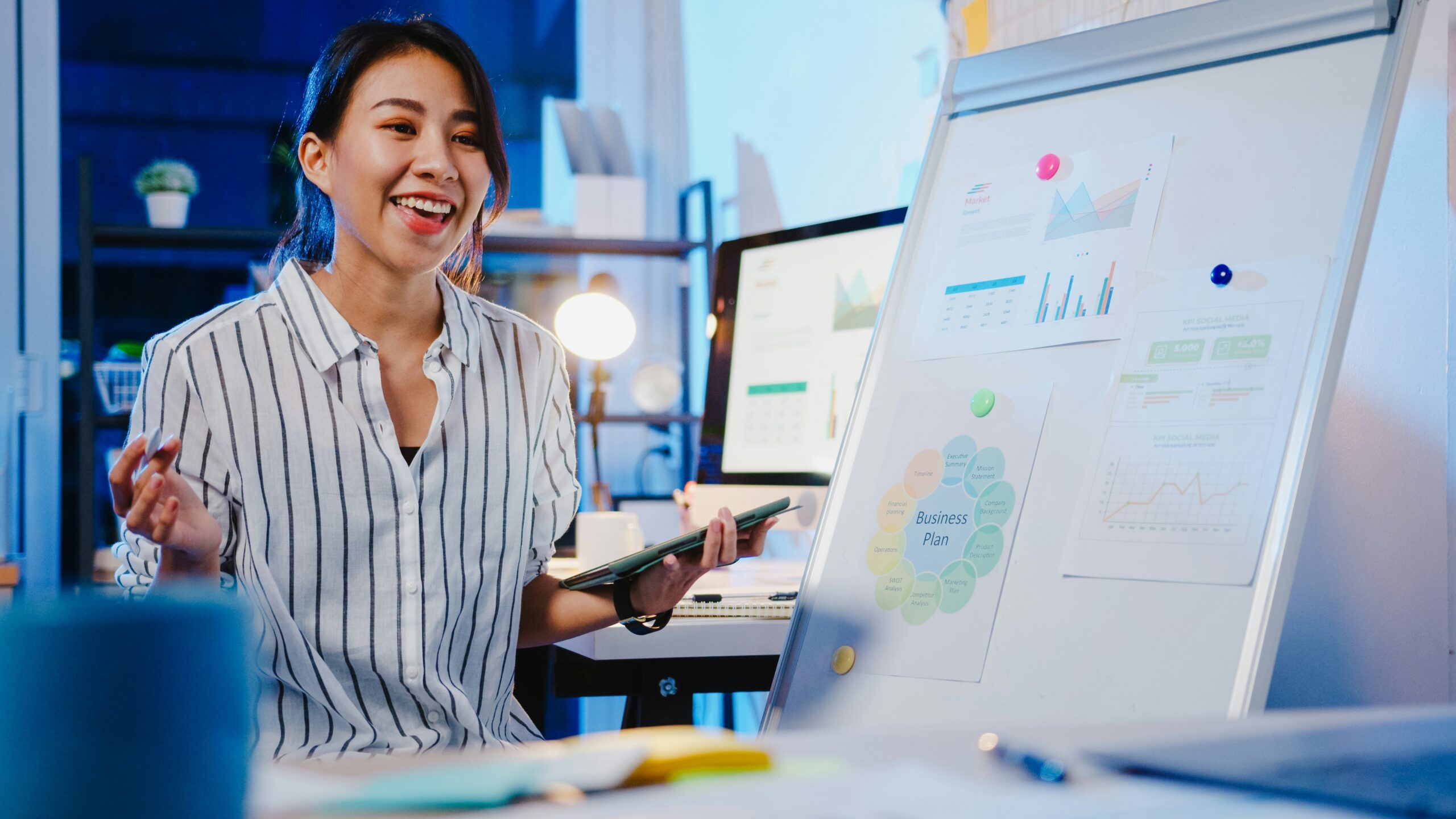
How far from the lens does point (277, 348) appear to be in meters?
1.19

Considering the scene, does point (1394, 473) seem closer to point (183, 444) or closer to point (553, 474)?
point (553, 474)

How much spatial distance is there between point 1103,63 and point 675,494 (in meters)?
1.19

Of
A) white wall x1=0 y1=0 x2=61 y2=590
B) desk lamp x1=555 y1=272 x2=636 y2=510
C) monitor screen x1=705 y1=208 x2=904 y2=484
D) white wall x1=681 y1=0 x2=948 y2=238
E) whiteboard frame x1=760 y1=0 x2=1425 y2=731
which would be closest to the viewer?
whiteboard frame x1=760 y1=0 x2=1425 y2=731

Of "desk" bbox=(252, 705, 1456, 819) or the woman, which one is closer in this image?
"desk" bbox=(252, 705, 1456, 819)

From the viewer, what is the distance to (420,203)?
124cm

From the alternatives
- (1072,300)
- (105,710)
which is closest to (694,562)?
(1072,300)

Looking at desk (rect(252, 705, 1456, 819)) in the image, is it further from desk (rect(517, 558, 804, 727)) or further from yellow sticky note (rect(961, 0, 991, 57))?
yellow sticky note (rect(961, 0, 991, 57))

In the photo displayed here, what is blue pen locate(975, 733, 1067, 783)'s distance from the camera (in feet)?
1.21

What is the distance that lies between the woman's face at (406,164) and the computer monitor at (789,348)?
58 centimetres

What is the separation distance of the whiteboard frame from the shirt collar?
1.47 feet

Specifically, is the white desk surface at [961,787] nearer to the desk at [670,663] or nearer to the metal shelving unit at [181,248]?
the desk at [670,663]

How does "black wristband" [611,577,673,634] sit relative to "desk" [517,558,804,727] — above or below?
above

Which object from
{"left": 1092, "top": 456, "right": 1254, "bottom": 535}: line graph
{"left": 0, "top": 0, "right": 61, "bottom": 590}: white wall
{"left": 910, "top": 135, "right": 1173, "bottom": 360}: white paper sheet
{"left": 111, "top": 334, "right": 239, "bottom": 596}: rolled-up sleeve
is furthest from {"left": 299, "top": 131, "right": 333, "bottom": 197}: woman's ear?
{"left": 0, "top": 0, "right": 61, "bottom": 590}: white wall

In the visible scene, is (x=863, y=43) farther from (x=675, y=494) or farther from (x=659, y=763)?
(x=659, y=763)
